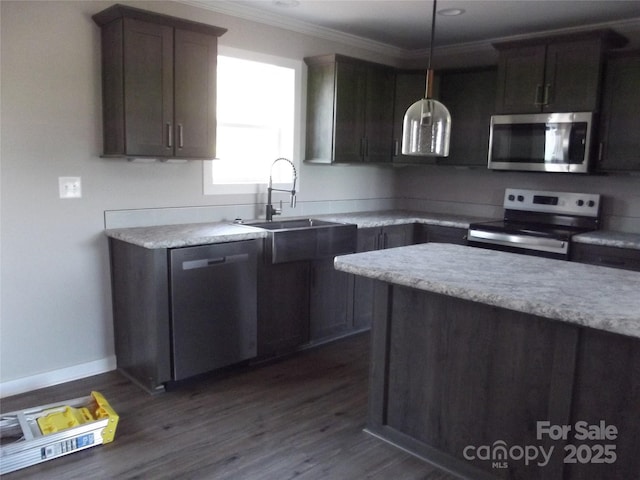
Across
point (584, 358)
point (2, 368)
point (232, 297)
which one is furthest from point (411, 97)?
point (2, 368)

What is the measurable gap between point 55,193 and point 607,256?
3.46 meters

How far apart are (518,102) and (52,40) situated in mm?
3160

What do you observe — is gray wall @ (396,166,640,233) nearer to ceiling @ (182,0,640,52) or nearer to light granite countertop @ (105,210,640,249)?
light granite countertop @ (105,210,640,249)

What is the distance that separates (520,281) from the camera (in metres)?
2.10

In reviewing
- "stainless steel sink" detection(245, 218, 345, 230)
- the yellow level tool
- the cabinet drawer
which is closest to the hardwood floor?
the yellow level tool

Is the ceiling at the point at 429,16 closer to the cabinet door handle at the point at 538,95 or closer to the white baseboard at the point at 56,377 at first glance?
Result: the cabinet door handle at the point at 538,95

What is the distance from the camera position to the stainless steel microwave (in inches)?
147

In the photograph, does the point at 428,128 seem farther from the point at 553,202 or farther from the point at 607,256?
the point at 553,202

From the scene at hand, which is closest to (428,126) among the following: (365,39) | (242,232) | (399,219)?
(242,232)

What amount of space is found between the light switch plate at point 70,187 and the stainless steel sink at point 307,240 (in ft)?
3.68

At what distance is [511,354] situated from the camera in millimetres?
2096

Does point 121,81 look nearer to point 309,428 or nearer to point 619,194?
point 309,428

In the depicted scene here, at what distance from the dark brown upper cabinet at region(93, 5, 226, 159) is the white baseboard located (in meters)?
1.30

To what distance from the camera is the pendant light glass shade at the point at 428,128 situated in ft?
6.81
